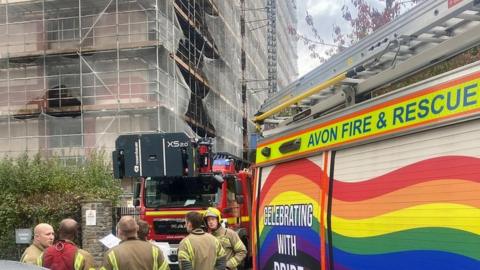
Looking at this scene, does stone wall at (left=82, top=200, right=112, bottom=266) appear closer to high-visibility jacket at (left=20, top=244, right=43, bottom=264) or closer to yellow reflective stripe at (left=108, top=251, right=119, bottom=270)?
high-visibility jacket at (left=20, top=244, right=43, bottom=264)

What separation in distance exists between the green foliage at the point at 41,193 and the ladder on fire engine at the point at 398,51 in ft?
39.0

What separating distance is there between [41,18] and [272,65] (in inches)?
1211

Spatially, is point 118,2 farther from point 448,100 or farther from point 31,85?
point 448,100

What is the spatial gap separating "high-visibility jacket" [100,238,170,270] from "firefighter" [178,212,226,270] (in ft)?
2.91

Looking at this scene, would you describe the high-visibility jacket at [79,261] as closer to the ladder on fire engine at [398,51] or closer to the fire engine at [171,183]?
the ladder on fire engine at [398,51]

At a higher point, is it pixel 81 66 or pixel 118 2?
pixel 118 2

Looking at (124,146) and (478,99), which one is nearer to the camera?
(478,99)

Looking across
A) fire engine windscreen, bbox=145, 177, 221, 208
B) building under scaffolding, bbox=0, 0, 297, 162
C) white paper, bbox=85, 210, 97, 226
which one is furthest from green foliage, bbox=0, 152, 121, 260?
building under scaffolding, bbox=0, 0, 297, 162

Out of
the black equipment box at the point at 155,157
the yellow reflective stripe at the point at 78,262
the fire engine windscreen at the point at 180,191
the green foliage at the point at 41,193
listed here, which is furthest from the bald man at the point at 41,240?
the green foliage at the point at 41,193

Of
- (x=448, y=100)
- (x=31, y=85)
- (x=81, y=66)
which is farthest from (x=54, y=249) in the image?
(x=31, y=85)

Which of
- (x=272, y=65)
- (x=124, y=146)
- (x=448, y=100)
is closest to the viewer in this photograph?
(x=448, y=100)

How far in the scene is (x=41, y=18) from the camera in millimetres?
26047

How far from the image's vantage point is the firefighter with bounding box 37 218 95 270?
4.84 metres

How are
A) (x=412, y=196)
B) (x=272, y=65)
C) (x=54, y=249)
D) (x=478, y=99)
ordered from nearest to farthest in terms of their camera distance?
(x=478, y=99)
(x=412, y=196)
(x=54, y=249)
(x=272, y=65)
